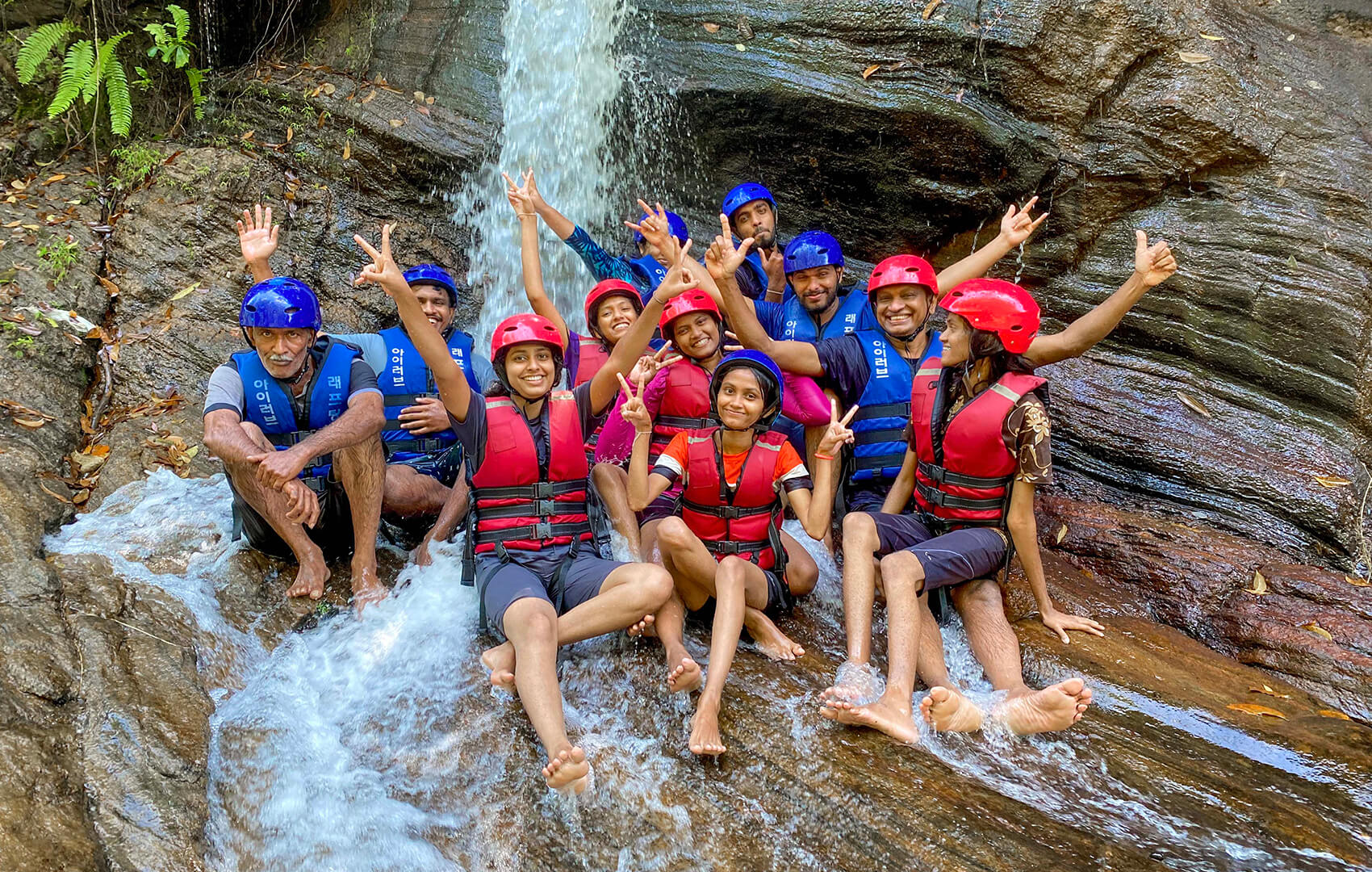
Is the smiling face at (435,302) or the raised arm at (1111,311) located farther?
the smiling face at (435,302)

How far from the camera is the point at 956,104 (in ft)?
25.9

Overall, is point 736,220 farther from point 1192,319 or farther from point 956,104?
point 1192,319

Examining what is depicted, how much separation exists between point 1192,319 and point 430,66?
25.0 feet

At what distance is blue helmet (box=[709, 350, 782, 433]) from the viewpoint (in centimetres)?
484

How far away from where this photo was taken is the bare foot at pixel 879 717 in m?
3.94

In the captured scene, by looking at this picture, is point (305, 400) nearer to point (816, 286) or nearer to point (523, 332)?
point (523, 332)

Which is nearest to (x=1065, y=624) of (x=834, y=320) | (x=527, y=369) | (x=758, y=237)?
(x=834, y=320)

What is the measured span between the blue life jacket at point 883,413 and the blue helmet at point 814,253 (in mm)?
864

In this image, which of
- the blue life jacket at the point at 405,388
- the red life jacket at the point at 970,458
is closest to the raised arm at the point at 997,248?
the red life jacket at the point at 970,458

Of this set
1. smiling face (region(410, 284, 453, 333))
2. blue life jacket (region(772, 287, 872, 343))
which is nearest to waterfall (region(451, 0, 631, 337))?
smiling face (region(410, 284, 453, 333))

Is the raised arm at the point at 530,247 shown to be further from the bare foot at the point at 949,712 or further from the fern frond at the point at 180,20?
the fern frond at the point at 180,20

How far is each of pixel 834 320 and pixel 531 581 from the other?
3179 millimetres

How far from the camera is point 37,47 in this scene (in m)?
8.48

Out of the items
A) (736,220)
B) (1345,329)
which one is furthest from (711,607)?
(1345,329)
